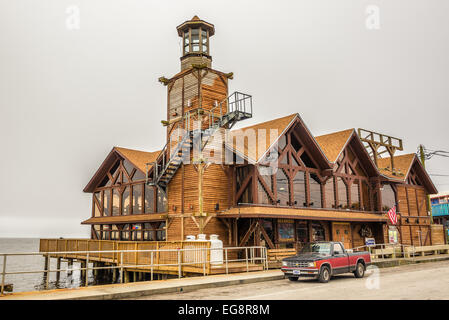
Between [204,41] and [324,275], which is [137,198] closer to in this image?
[204,41]

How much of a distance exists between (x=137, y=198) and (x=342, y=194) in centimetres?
1623

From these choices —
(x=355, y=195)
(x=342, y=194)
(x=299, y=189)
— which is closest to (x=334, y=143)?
(x=342, y=194)

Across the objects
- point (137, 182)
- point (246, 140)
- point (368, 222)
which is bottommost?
point (368, 222)

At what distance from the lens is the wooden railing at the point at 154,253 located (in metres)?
17.4

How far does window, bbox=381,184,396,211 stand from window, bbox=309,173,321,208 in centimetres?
812

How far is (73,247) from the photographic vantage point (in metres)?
29.7

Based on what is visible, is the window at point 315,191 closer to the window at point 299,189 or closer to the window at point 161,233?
the window at point 299,189

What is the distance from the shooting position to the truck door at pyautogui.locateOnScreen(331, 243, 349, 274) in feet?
51.9

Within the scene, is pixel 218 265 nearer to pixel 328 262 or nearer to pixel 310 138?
pixel 328 262

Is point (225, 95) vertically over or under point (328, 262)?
over

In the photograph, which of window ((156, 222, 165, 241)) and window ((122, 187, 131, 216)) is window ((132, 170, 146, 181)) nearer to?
window ((122, 187, 131, 216))
